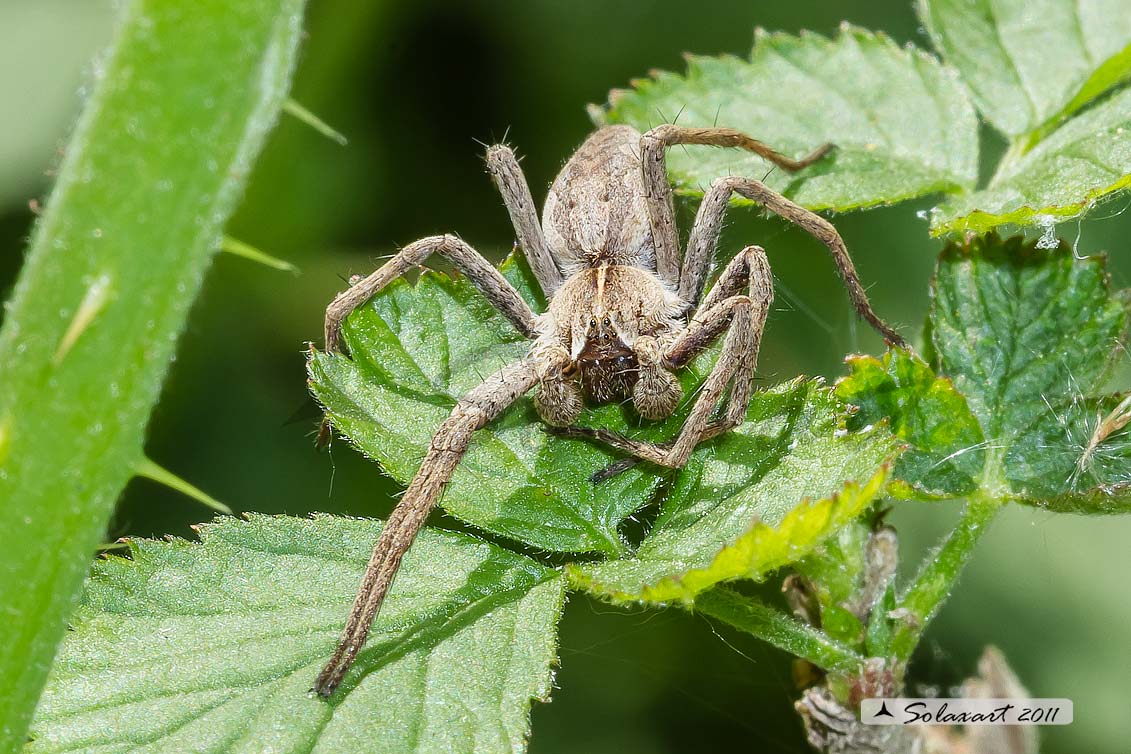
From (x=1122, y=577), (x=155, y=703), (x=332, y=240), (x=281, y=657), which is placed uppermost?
(x=332, y=240)

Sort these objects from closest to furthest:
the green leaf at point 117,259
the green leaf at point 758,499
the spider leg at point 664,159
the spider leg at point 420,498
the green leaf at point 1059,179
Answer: the green leaf at point 117,259 → the green leaf at point 758,499 → the spider leg at point 420,498 → the green leaf at point 1059,179 → the spider leg at point 664,159

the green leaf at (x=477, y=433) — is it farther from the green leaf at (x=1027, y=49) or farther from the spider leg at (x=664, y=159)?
the green leaf at (x=1027, y=49)

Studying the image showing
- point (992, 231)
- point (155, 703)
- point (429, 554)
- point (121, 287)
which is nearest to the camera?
point (121, 287)

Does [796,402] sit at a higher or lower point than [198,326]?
higher

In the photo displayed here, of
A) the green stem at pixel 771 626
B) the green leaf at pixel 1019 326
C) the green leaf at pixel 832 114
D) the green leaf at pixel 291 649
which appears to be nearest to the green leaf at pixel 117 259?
the green leaf at pixel 291 649

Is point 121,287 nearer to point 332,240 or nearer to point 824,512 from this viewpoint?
point 824,512

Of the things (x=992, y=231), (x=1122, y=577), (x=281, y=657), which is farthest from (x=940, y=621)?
(x=281, y=657)

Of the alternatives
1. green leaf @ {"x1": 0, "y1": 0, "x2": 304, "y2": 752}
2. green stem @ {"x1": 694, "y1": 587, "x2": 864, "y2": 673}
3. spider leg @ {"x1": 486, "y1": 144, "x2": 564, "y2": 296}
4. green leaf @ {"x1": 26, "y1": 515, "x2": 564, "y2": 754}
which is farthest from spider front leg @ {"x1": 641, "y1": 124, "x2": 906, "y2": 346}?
green leaf @ {"x1": 0, "y1": 0, "x2": 304, "y2": 752}

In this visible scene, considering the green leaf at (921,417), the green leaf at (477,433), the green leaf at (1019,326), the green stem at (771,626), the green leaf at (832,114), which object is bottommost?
the green stem at (771,626)

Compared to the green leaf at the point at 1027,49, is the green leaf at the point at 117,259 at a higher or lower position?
lower
